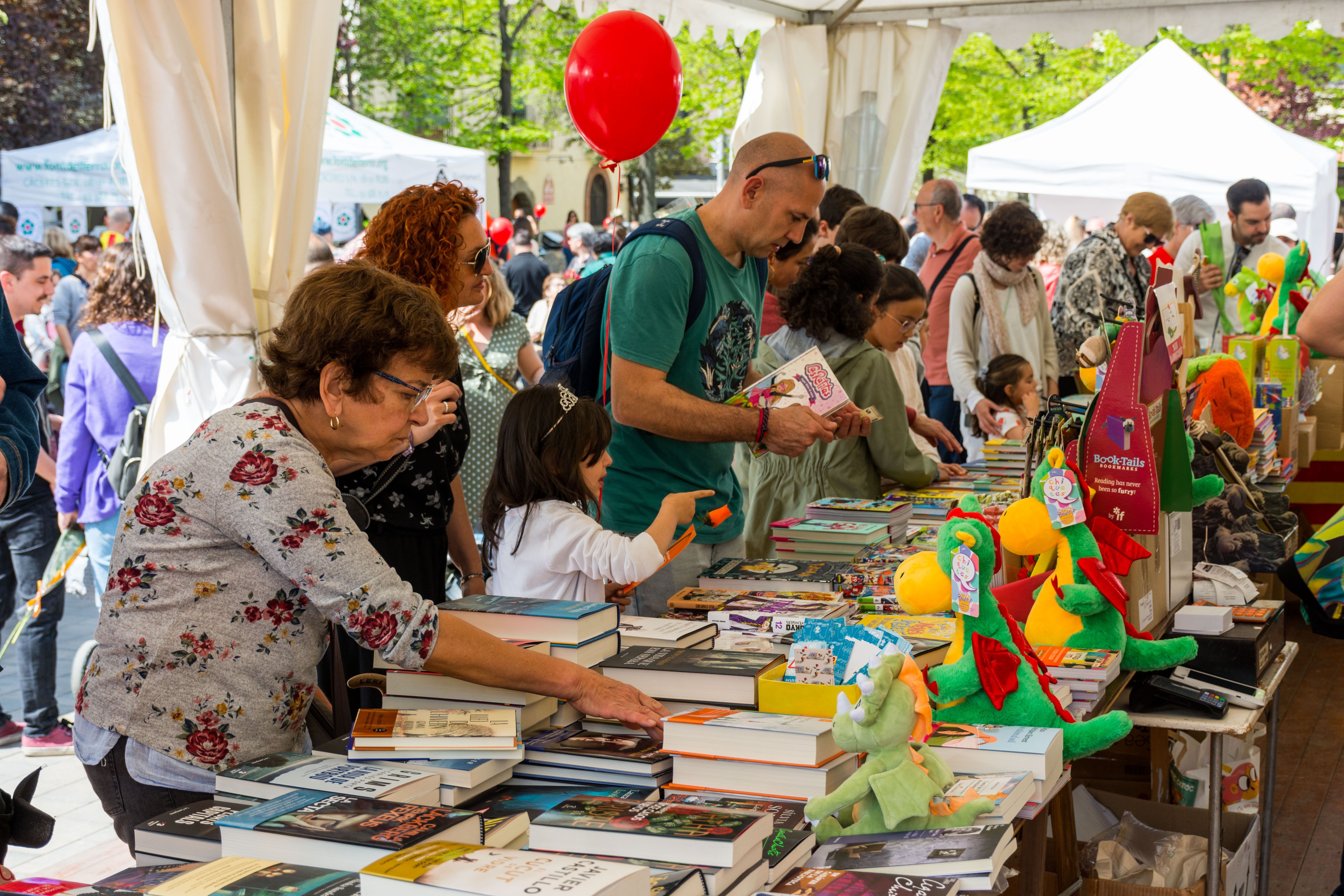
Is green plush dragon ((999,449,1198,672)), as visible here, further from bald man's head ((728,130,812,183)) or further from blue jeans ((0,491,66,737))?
blue jeans ((0,491,66,737))

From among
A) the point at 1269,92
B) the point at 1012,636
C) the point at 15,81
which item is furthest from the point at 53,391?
the point at 1269,92

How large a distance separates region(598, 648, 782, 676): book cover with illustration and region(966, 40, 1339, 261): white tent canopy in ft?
30.5

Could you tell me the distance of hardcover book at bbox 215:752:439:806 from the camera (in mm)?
1311

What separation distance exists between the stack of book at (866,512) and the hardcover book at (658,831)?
172 centimetres

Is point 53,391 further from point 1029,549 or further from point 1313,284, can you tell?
point 1313,284

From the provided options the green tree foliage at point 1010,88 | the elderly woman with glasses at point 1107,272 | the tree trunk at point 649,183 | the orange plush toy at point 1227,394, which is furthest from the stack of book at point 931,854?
the green tree foliage at point 1010,88

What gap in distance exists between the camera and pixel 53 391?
18.0ft

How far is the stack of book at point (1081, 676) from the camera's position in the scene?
74.1 inches

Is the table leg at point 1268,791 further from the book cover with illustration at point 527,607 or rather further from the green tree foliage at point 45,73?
the green tree foliage at point 45,73

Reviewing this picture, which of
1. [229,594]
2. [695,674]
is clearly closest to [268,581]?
[229,594]

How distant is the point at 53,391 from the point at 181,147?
3216 millimetres

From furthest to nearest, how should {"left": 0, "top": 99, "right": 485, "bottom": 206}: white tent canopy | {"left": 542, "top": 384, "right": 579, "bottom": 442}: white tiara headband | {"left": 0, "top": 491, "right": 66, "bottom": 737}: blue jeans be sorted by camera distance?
{"left": 0, "top": 99, "right": 485, "bottom": 206}: white tent canopy
{"left": 0, "top": 491, "right": 66, "bottom": 737}: blue jeans
{"left": 542, "top": 384, "right": 579, "bottom": 442}: white tiara headband

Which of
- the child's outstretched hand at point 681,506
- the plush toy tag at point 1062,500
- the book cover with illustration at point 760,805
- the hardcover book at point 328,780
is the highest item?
the plush toy tag at point 1062,500

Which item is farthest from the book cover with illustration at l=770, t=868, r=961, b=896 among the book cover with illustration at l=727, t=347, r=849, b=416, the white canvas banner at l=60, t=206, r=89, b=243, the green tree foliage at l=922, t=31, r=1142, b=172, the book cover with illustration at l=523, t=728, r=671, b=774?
the green tree foliage at l=922, t=31, r=1142, b=172
